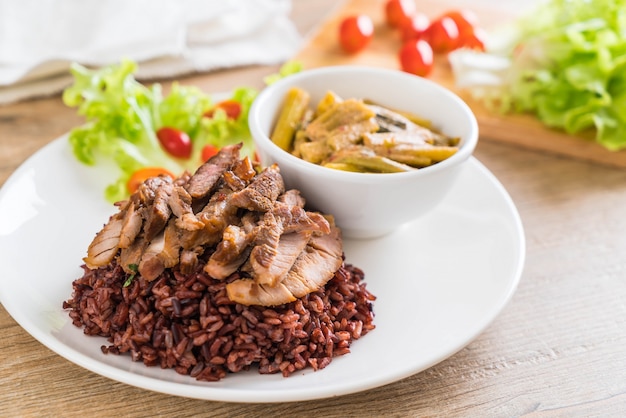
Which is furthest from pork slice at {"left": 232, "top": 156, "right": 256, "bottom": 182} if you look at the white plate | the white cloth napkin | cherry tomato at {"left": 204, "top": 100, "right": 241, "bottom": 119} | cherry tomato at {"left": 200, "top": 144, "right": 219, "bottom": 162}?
the white cloth napkin

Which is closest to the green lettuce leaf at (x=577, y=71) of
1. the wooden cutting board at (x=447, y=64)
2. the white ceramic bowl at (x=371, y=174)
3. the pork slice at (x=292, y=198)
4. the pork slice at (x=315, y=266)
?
the wooden cutting board at (x=447, y=64)

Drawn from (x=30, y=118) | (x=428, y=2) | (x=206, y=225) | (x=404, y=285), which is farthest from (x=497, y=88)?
(x=30, y=118)

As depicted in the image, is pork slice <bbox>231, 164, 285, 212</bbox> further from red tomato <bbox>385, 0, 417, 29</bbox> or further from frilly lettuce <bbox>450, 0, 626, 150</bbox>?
red tomato <bbox>385, 0, 417, 29</bbox>

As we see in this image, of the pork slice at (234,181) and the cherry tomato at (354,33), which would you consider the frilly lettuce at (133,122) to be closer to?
the pork slice at (234,181)

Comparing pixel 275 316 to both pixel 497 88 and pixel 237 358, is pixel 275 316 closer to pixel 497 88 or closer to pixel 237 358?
pixel 237 358

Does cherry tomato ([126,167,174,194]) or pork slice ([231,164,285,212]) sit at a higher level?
pork slice ([231,164,285,212])
